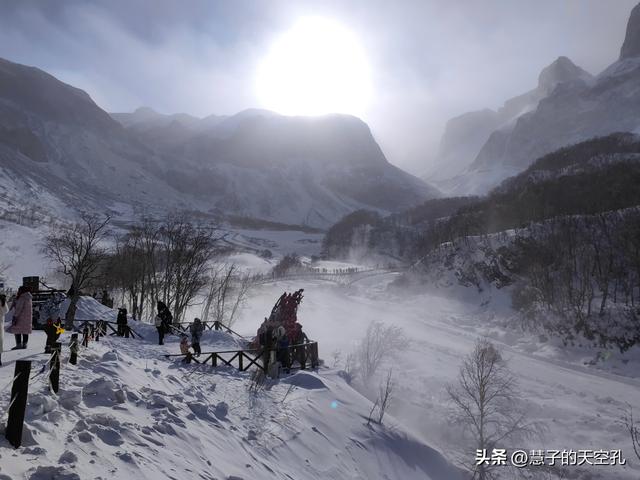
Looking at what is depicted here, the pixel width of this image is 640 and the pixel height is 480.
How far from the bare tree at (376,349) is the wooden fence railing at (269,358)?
33.7ft

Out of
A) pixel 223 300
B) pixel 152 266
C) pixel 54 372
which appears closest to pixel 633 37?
pixel 223 300

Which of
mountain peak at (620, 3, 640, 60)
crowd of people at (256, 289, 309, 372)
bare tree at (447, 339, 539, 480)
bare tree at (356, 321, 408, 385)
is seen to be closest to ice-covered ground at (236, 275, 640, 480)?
bare tree at (447, 339, 539, 480)

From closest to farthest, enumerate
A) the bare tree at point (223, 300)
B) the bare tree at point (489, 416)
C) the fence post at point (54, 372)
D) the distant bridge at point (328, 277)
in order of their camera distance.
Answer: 1. the fence post at point (54, 372)
2. the bare tree at point (489, 416)
3. the bare tree at point (223, 300)
4. the distant bridge at point (328, 277)

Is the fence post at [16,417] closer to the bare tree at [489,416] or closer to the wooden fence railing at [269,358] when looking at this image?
the wooden fence railing at [269,358]

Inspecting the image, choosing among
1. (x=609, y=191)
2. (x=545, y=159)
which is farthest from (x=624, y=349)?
(x=545, y=159)

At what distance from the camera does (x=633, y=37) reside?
185 meters

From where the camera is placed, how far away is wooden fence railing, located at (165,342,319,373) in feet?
53.0

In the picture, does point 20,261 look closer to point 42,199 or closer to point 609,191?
point 42,199

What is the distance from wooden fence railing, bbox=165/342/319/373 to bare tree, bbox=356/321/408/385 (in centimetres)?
1027

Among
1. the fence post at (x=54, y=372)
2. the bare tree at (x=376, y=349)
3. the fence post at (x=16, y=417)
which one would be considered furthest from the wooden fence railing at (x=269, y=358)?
the bare tree at (x=376, y=349)

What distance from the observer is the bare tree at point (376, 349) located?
29.4 m

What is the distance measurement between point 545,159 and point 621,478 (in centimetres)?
10345

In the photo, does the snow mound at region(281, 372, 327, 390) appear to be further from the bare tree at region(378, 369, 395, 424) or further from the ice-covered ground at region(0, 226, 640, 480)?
the bare tree at region(378, 369, 395, 424)

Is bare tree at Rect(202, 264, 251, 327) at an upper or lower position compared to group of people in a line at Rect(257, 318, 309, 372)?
lower
